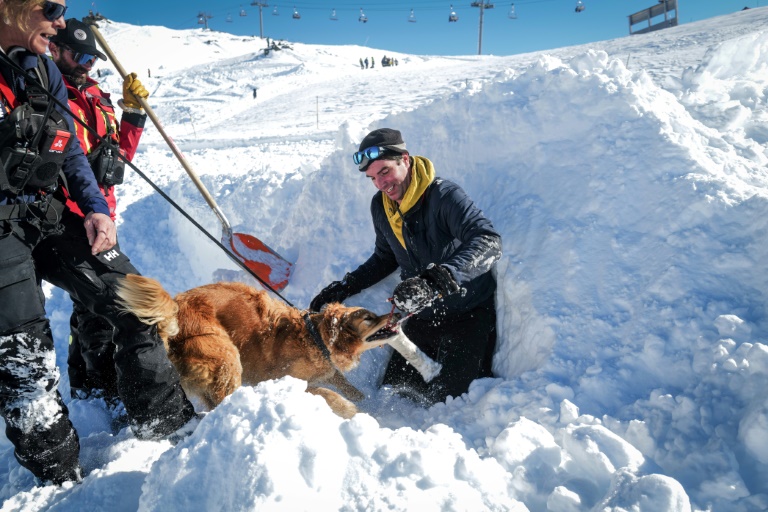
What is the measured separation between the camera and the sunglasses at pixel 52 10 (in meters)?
1.82

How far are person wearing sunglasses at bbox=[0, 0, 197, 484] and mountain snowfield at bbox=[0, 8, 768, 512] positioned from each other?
25 centimetres

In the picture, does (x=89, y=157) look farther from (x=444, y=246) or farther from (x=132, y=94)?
(x=444, y=246)

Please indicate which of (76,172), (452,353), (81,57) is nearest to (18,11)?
(76,172)

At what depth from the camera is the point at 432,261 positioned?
3.19 meters

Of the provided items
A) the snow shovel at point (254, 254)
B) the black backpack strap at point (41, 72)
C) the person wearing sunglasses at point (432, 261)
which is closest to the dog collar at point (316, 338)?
the person wearing sunglasses at point (432, 261)

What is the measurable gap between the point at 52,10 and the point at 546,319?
3.11 m

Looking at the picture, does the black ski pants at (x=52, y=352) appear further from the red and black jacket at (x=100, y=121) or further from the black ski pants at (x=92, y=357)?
the red and black jacket at (x=100, y=121)

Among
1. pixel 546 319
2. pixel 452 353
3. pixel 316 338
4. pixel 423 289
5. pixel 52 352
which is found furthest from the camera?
pixel 452 353

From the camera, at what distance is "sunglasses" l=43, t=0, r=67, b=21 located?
182 centimetres

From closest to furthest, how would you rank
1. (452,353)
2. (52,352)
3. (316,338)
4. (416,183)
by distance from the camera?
(52,352) → (316,338) → (416,183) → (452,353)

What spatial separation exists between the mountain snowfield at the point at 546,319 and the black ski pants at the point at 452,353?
0.11 m

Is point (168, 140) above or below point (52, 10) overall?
below

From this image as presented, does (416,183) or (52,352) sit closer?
(52,352)

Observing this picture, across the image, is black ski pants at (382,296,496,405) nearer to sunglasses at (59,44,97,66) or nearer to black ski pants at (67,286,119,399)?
black ski pants at (67,286,119,399)
